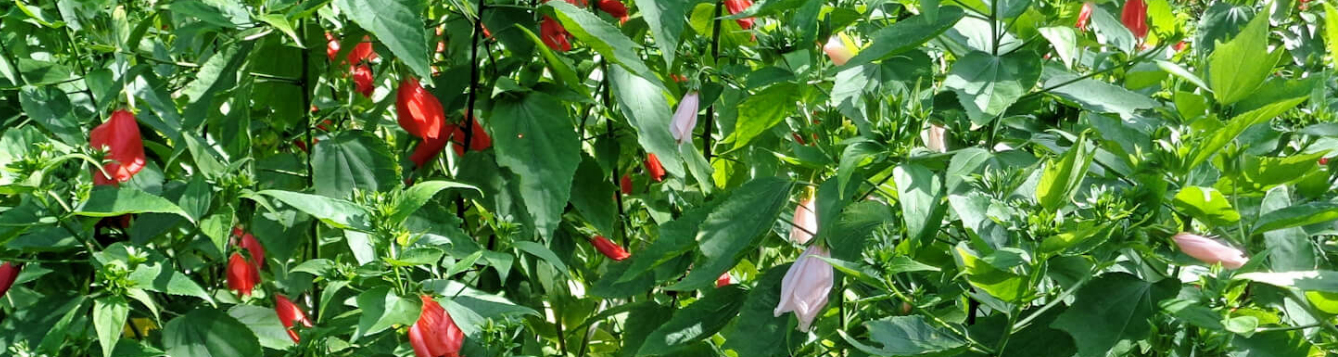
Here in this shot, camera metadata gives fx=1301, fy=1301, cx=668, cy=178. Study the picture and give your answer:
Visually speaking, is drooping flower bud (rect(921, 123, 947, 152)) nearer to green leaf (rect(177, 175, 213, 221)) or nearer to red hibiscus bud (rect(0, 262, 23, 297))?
green leaf (rect(177, 175, 213, 221))

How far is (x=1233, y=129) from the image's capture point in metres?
Result: 1.01

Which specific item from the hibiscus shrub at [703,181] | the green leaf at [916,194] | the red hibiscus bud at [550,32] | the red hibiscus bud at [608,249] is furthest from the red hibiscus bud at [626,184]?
the green leaf at [916,194]

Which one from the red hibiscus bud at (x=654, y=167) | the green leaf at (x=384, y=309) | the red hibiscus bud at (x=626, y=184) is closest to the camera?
the green leaf at (x=384, y=309)

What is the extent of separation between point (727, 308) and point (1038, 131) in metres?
0.38

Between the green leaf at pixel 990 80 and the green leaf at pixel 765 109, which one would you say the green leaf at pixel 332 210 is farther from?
the green leaf at pixel 990 80

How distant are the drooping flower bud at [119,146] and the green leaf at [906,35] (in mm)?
790

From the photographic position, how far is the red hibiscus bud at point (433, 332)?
4.06ft

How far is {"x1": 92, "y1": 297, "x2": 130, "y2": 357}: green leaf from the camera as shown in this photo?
1244 millimetres

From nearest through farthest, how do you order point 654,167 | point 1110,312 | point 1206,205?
point 1206,205 → point 1110,312 → point 654,167

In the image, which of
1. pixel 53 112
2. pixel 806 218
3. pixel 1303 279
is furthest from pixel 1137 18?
pixel 53 112

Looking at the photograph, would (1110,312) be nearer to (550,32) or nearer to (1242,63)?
(1242,63)

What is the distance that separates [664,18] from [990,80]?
314 mm

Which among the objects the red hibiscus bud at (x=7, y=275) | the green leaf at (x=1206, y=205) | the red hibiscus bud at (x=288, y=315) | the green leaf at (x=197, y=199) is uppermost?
the green leaf at (x=1206, y=205)

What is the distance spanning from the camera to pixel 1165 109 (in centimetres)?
117
